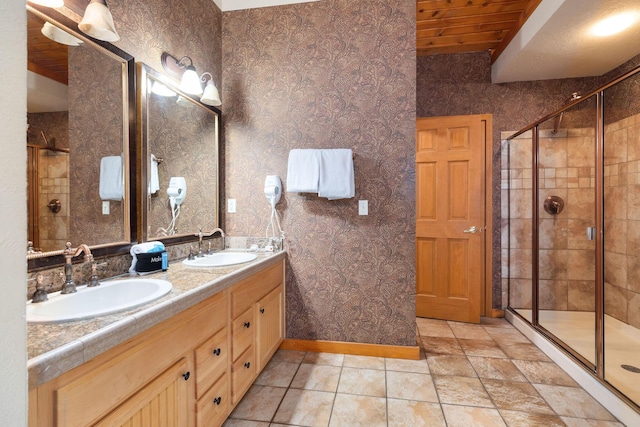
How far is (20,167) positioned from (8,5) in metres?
0.25

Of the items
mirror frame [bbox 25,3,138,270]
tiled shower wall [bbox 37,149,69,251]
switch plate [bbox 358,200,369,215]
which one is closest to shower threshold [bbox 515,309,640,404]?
switch plate [bbox 358,200,369,215]

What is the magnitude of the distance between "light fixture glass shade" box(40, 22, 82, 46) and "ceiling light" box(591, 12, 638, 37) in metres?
3.20

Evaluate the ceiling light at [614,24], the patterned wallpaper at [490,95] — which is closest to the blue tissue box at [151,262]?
the patterned wallpaper at [490,95]

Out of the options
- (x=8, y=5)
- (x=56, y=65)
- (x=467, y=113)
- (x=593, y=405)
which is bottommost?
(x=593, y=405)

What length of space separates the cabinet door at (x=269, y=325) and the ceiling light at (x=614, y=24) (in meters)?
2.99

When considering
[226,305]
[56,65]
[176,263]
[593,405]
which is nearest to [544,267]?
[593,405]

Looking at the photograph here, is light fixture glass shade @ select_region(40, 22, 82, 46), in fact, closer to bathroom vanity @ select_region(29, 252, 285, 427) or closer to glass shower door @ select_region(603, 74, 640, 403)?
bathroom vanity @ select_region(29, 252, 285, 427)

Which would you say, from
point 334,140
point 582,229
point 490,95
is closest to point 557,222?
point 582,229

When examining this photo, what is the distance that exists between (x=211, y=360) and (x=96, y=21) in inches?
58.7

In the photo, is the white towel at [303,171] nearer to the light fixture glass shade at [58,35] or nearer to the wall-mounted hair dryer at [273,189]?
the wall-mounted hair dryer at [273,189]

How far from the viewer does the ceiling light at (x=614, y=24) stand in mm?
2094

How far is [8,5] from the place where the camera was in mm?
473

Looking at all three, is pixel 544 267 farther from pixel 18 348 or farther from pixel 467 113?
pixel 18 348

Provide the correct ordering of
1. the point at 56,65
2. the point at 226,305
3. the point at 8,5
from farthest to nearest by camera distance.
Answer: the point at 226,305 < the point at 56,65 < the point at 8,5
